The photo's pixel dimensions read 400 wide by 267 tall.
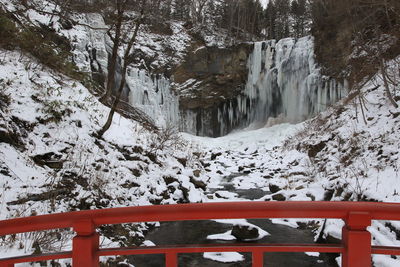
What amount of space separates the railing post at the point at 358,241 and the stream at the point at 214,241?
4232mm

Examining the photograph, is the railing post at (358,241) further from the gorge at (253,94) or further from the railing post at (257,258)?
the gorge at (253,94)

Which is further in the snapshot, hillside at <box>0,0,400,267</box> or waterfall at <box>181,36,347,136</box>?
waterfall at <box>181,36,347,136</box>

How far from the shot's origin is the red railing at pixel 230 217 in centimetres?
137

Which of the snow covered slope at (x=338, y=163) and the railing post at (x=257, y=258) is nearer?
the railing post at (x=257, y=258)

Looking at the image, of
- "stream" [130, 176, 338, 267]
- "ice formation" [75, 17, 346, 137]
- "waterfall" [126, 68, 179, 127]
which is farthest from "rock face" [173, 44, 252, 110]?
"stream" [130, 176, 338, 267]

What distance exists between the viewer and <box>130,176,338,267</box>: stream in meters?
5.39

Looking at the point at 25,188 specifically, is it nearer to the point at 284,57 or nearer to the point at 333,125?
the point at 333,125

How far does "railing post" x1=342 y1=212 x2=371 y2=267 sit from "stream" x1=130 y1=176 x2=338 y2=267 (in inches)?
167

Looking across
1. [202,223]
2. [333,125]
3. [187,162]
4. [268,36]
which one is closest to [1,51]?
[202,223]

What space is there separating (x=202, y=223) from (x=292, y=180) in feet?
13.6

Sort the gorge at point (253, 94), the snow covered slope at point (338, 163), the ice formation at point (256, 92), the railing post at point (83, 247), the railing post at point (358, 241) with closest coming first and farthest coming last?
1. the railing post at point (358, 241)
2. the railing post at point (83, 247)
3. the snow covered slope at point (338, 163)
4. the ice formation at point (256, 92)
5. the gorge at point (253, 94)

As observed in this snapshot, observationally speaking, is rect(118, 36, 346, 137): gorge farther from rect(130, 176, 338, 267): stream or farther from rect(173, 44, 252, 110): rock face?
rect(130, 176, 338, 267): stream

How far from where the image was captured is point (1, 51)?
293 inches

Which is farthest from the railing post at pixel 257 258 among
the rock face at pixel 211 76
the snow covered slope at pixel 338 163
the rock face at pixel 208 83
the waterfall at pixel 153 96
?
the rock face at pixel 211 76
